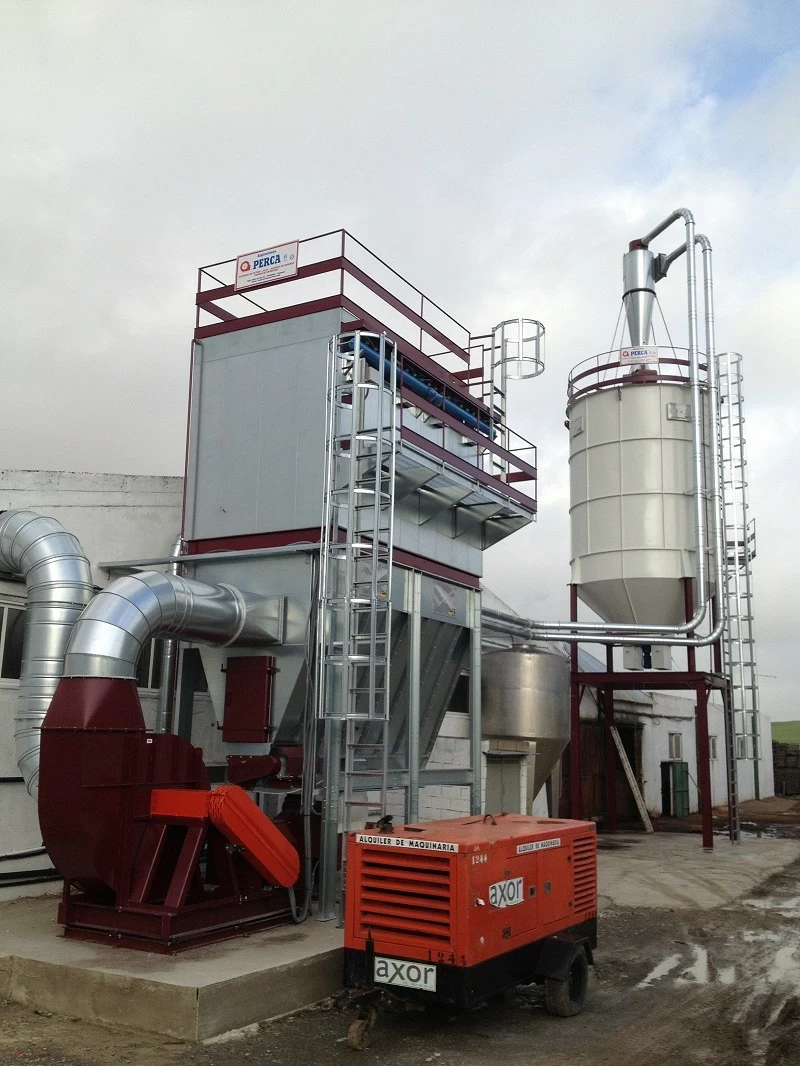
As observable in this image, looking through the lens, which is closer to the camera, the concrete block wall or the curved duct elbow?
the curved duct elbow

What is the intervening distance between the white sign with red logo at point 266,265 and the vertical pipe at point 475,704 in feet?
17.3

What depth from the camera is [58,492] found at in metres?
13.9

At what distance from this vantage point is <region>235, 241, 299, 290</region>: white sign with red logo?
531 inches

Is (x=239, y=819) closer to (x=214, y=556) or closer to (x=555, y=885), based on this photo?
(x=555, y=885)

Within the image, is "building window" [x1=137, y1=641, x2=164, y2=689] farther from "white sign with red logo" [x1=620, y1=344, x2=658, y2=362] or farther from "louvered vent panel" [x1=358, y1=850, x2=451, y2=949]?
"white sign with red logo" [x1=620, y1=344, x2=658, y2=362]

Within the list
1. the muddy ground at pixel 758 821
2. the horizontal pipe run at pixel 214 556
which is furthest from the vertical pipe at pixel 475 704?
the muddy ground at pixel 758 821

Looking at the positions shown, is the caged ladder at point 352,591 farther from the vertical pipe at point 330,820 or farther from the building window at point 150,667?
the building window at point 150,667

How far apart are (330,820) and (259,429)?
5.03m

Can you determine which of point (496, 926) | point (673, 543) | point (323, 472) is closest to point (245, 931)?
point (496, 926)

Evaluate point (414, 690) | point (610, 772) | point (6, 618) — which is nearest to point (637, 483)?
point (610, 772)

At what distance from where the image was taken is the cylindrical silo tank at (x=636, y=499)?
20.8 meters

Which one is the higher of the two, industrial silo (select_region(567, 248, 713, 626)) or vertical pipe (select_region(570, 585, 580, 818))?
A: industrial silo (select_region(567, 248, 713, 626))

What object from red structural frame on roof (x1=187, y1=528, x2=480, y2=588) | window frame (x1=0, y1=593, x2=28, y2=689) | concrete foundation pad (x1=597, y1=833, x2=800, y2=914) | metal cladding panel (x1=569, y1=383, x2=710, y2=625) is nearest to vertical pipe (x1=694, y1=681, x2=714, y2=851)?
concrete foundation pad (x1=597, y1=833, x2=800, y2=914)

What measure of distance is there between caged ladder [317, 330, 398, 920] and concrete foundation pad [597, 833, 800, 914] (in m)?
4.55
